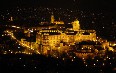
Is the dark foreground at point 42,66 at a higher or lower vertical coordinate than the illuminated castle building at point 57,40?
lower

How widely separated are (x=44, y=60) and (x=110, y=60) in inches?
237

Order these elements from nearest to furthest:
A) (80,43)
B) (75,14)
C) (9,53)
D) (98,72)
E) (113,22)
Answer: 1. (98,72)
2. (9,53)
3. (80,43)
4. (113,22)
5. (75,14)

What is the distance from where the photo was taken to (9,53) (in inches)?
1449

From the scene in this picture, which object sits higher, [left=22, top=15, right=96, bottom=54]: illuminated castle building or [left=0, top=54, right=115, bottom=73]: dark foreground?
[left=22, top=15, right=96, bottom=54]: illuminated castle building

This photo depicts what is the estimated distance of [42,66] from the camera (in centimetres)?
2983

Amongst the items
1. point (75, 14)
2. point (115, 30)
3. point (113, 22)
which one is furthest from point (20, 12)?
point (115, 30)

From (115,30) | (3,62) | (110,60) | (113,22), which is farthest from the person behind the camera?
(113,22)

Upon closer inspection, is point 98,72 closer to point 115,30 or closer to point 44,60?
point 44,60

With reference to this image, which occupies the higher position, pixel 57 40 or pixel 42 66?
pixel 57 40

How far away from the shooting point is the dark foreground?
1118 inches

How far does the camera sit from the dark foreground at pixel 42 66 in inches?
1118

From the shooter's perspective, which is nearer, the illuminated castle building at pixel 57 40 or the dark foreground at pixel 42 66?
the dark foreground at pixel 42 66

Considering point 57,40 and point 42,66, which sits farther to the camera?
point 57,40

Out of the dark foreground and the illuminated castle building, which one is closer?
the dark foreground
